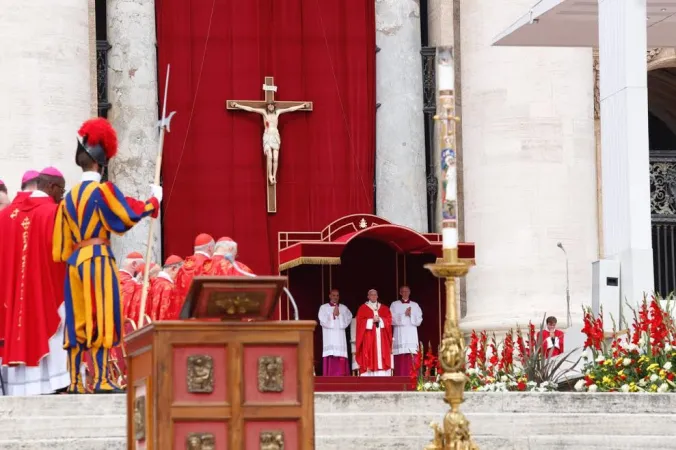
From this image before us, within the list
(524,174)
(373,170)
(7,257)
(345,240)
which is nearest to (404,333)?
(345,240)

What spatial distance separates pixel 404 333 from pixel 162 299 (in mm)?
5826

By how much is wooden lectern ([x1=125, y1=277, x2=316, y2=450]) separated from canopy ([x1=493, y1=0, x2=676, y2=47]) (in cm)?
1003

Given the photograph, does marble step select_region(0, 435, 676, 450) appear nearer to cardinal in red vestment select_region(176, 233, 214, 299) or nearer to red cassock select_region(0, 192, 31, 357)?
red cassock select_region(0, 192, 31, 357)

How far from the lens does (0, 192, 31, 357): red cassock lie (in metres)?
15.6

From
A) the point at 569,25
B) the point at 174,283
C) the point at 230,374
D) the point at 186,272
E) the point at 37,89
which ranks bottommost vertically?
the point at 230,374

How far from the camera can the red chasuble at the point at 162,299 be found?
19.3 m

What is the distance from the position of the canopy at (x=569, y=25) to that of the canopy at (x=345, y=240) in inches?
132

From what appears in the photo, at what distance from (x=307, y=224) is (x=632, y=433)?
12935mm

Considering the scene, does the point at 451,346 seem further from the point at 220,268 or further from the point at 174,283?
the point at 174,283

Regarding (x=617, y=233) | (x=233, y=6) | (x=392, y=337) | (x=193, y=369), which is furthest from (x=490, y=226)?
(x=193, y=369)

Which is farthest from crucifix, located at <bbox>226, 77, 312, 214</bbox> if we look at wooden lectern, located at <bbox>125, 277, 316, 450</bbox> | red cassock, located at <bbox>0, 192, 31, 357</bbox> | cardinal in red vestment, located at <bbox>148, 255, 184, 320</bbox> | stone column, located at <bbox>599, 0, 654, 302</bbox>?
wooden lectern, located at <bbox>125, 277, 316, 450</bbox>

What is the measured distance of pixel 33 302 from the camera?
15.4 metres

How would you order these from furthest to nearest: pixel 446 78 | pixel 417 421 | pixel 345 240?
pixel 345 240
pixel 417 421
pixel 446 78

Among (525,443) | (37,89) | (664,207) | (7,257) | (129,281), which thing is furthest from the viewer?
(664,207)
